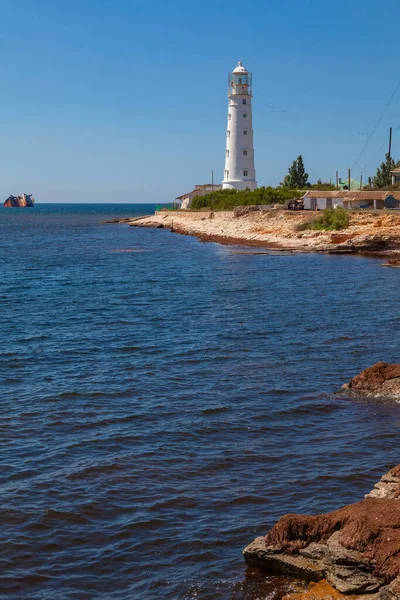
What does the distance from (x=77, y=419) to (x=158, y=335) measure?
927 centimetres

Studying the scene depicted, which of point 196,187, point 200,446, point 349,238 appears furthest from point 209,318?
point 196,187

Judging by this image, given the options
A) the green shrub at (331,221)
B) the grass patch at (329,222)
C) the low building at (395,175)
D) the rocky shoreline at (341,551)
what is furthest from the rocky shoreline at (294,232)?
the rocky shoreline at (341,551)

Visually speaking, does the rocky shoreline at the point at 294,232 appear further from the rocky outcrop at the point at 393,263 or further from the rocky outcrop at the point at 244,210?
the rocky outcrop at the point at 393,263

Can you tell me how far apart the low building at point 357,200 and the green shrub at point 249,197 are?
→ 6600 millimetres

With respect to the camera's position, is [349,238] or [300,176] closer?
[349,238]

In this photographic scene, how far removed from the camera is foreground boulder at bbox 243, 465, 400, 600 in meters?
7.68

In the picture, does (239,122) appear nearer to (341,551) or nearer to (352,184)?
(352,184)

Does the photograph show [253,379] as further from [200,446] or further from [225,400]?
[200,446]

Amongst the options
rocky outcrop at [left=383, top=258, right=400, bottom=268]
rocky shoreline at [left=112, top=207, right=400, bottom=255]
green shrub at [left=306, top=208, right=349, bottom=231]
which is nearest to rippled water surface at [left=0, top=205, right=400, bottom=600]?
rocky outcrop at [left=383, top=258, right=400, bottom=268]

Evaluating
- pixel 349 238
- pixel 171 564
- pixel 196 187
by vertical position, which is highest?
pixel 196 187

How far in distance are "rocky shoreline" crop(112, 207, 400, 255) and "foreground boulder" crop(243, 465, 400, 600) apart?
4366cm

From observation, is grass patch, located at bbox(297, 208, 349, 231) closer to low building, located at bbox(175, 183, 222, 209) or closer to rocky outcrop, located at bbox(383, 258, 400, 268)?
rocky outcrop, located at bbox(383, 258, 400, 268)

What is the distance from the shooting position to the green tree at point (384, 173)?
3478 inches

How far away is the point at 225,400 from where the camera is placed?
16.1 metres
